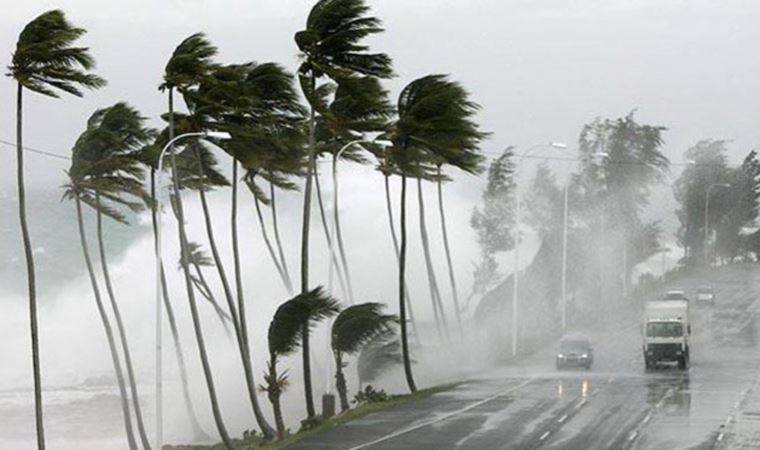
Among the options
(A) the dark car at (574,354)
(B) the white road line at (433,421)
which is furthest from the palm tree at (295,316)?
(A) the dark car at (574,354)

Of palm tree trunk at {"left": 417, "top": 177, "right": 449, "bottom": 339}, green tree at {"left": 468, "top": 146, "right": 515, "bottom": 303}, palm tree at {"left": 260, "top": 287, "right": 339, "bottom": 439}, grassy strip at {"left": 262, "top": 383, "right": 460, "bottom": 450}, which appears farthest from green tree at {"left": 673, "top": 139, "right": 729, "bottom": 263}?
palm tree at {"left": 260, "top": 287, "right": 339, "bottom": 439}

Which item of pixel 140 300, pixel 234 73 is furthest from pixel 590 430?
pixel 140 300

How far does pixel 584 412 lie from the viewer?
167 ft

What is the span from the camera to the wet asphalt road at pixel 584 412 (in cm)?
4291

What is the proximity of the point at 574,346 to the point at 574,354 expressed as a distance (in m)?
0.73

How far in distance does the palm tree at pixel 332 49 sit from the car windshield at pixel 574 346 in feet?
81.8

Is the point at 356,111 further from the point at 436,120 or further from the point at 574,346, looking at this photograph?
the point at 574,346

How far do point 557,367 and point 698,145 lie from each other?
120m

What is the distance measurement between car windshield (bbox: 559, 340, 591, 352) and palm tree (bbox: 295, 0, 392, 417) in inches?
982

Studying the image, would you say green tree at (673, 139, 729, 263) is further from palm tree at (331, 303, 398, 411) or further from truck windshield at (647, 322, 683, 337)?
palm tree at (331, 303, 398, 411)

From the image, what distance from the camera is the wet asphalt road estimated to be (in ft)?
141

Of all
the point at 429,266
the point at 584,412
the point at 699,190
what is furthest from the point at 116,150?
the point at 699,190

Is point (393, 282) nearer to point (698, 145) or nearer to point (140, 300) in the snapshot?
point (140, 300)

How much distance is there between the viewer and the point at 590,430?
45500 millimetres
